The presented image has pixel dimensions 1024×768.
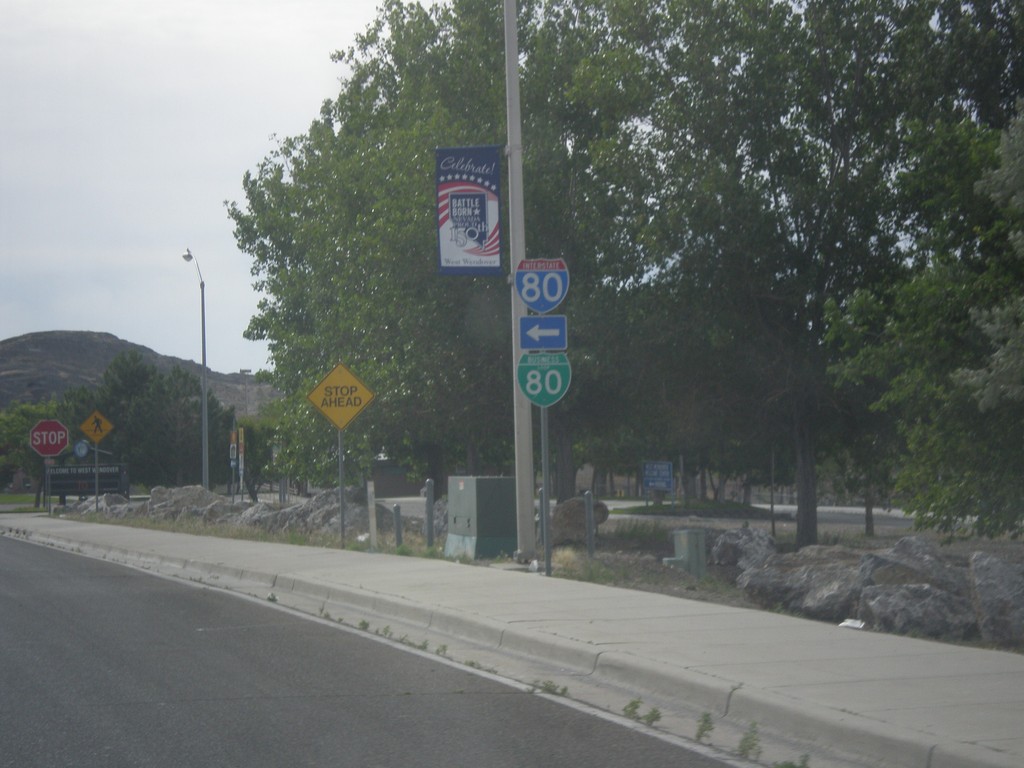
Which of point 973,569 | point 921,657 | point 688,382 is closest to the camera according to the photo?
point 921,657

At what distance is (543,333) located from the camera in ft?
51.5

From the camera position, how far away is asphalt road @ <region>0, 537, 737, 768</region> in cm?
695

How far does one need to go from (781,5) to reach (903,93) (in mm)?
3138

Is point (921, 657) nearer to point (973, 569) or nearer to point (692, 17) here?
point (973, 569)

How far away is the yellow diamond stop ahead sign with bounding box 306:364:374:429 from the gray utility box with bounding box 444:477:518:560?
8.83 feet

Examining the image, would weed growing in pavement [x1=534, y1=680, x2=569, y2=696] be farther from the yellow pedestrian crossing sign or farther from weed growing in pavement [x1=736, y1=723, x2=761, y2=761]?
the yellow pedestrian crossing sign

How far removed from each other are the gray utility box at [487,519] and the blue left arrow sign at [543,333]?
10.9 feet

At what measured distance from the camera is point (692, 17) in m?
24.8

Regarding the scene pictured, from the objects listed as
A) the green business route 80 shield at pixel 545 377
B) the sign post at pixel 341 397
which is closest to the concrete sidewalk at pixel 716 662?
the green business route 80 shield at pixel 545 377

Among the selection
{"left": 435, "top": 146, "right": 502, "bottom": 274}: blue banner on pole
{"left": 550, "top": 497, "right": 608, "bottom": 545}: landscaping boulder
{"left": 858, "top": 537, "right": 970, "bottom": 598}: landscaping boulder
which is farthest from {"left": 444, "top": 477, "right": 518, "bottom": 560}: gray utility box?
{"left": 858, "top": 537, "right": 970, "bottom": 598}: landscaping boulder

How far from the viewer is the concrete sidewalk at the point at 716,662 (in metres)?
6.79

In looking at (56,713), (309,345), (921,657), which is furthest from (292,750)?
(309,345)

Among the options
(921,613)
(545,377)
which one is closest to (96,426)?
(545,377)

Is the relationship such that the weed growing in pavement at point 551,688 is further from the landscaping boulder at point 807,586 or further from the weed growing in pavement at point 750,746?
the landscaping boulder at point 807,586
